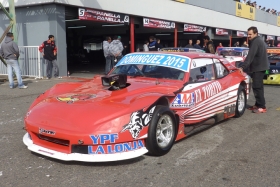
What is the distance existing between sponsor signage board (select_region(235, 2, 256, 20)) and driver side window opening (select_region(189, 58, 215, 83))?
996 inches

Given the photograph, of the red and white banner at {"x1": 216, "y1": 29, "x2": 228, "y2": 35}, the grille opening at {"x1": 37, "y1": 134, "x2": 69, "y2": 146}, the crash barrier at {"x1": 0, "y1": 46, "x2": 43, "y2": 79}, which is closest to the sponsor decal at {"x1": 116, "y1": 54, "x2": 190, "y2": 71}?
the grille opening at {"x1": 37, "y1": 134, "x2": 69, "y2": 146}

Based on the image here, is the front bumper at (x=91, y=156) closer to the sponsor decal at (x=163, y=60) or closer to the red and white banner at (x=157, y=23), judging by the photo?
the sponsor decal at (x=163, y=60)

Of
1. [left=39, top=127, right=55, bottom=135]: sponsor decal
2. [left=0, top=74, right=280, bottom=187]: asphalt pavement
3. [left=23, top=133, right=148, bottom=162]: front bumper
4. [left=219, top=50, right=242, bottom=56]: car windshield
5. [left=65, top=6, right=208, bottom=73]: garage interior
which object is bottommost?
[left=0, top=74, right=280, bottom=187]: asphalt pavement

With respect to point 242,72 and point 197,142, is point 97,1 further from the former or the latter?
point 197,142

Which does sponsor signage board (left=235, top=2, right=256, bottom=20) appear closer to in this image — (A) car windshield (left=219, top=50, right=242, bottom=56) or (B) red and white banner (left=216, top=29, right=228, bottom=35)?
(B) red and white banner (left=216, top=29, right=228, bottom=35)

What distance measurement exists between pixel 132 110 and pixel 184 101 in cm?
114

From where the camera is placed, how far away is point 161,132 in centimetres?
418

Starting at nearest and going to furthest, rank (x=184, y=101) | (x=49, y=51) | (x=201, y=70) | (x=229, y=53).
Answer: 1. (x=184, y=101)
2. (x=201, y=70)
3. (x=49, y=51)
4. (x=229, y=53)

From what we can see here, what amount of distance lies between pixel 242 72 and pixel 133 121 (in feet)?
12.6

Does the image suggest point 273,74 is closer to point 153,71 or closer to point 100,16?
point 100,16

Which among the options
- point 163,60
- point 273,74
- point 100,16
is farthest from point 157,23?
point 163,60

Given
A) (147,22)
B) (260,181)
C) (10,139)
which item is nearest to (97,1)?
(147,22)

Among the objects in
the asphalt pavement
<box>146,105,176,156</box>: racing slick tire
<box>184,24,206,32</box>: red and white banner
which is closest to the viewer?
the asphalt pavement

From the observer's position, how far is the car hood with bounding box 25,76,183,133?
145 inches
